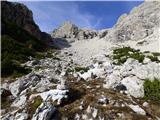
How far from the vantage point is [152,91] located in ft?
51.7

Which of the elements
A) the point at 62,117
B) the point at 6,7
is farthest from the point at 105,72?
the point at 6,7

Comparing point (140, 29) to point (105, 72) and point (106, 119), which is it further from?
point (106, 119)

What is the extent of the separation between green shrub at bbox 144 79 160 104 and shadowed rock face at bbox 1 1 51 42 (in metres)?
74.1

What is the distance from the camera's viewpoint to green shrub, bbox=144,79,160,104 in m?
15.4

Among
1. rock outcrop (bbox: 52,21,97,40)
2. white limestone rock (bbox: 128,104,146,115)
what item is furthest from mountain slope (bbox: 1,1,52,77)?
white limestone rock (bbox: 128,104,146,115)

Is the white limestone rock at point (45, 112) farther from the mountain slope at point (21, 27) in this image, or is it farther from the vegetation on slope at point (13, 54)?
the mountain slope at point (21, 27)

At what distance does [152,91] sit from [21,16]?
83591mm

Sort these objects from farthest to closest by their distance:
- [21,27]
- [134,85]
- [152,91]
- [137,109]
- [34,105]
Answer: [21,27] < [134,85] < [152,91] < [34,105] < [137,109]

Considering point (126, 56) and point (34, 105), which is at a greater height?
point (126, 56)

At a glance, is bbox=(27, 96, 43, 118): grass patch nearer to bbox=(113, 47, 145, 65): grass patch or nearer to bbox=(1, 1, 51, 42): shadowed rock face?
bbox=(113, 47, 145, 65): grass patch

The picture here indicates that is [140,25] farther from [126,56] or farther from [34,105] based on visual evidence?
[34,105]

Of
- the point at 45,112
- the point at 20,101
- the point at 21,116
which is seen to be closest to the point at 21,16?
the point at 20,101

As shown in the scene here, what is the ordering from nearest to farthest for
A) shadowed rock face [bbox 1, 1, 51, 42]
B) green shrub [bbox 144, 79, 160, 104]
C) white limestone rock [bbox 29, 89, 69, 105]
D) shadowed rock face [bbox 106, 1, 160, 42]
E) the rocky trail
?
the rocky trail
white limestone rock [bbox 29, 89, 69, 105]
green shrub [bbox 144, 79, 160, 104]
shadowed rock face [bbox 1, 1, 51, 42]
shadowed rock face [bbox 106, 1, 160, 42]

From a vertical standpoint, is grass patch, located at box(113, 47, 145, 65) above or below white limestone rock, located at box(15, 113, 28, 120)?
above
